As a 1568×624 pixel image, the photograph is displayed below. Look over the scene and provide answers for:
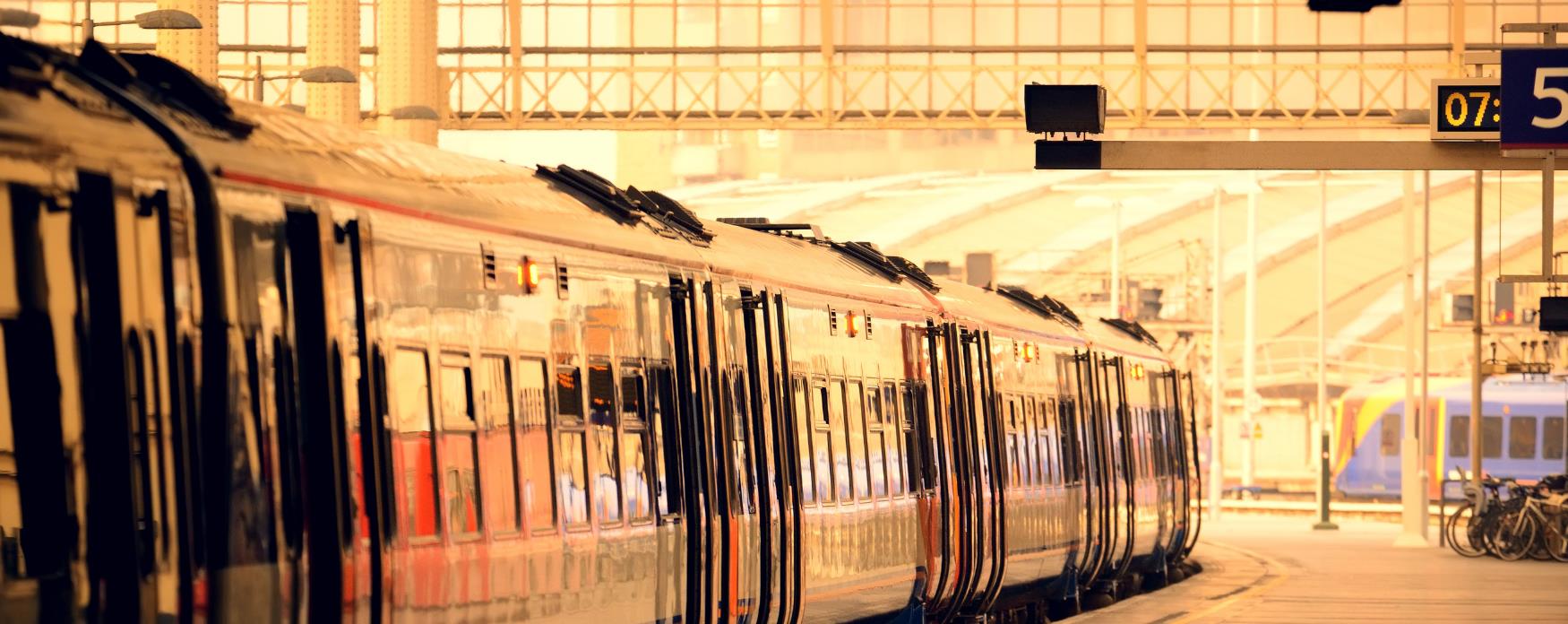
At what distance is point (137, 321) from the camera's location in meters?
7.77

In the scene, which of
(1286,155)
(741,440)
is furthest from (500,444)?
(1286,155)

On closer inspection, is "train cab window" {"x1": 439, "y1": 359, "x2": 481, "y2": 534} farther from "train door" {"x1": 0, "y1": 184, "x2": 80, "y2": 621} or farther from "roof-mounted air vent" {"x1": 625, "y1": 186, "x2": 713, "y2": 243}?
"roof-mounted air vent" {"x1": 625, "y1": 186, "x2": 713, "y2": 243}

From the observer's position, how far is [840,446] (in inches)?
652

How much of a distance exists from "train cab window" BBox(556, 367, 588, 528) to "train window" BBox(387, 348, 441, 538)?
1.51 meters

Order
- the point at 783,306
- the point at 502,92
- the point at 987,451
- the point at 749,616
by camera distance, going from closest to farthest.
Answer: the point at 749,616, the point at 783,306, the point at 987,451, the point at 502,92

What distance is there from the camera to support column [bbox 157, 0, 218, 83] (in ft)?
94.5

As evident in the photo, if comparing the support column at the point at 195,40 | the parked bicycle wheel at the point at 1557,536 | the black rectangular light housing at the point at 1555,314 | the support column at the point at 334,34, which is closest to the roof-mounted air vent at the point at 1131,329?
the black rectangular light housing at the point at 1555,314

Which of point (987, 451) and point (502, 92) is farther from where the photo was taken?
point (502, 92)

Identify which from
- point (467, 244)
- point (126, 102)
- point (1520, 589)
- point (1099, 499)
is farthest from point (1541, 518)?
point (126, 102)

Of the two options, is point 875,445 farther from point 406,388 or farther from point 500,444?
point 406,388

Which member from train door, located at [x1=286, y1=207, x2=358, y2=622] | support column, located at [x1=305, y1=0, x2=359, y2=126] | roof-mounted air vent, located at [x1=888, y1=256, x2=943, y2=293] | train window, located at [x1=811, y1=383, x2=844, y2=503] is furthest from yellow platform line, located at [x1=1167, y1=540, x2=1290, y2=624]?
train door, located at [x1=286, y1=207, x2=358, y2=622]

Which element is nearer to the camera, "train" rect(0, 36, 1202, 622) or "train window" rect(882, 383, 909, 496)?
"train" rect(0, 36, 1202, 622)

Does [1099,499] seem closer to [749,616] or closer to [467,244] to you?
[749,616]

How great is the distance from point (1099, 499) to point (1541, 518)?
15252 mm
